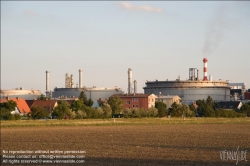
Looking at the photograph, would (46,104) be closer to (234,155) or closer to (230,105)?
(230,105)

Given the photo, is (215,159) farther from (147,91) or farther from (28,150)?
(147,91)

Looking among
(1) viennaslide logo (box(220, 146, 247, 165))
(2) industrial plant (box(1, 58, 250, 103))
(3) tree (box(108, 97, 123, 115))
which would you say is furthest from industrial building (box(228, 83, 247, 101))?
(1) viennaslide logo (box(220, 146, 247, 165))

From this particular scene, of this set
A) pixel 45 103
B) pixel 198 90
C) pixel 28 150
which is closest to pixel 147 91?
pixel 198 90

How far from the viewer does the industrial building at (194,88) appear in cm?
14012

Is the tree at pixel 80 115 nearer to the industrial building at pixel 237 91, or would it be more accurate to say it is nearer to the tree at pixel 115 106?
the tree at pixel 115 106

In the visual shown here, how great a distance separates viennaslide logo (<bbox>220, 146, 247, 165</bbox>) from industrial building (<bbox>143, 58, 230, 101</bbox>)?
111 meters

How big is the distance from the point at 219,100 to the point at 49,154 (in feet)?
392

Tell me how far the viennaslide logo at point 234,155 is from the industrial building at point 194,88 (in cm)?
11066

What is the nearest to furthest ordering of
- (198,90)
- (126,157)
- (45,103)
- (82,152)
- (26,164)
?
(26,164) < (126,157) < (82,152) < (45,103) < (198,90)

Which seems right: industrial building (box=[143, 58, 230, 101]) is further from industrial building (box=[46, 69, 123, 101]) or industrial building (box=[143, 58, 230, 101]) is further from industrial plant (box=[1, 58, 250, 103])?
industrial building (box=[46, 69, 123, 101])

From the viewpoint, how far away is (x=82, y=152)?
26.4m

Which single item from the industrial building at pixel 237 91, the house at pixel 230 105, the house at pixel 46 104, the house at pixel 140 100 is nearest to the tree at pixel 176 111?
the house at pixel 140 100

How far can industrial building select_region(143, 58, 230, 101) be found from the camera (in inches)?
5517

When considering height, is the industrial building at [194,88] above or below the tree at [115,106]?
above
